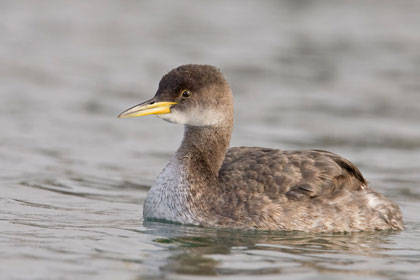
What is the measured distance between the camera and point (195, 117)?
12.3 meters

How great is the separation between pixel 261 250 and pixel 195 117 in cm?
222

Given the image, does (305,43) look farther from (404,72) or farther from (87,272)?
(87,272)

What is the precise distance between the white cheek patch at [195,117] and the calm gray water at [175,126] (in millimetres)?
1363

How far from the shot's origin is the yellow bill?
12.0m

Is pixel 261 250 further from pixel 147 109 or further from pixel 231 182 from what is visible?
pixel 147 109

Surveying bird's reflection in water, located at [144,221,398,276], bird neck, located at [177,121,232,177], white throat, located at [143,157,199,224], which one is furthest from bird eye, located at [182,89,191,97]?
bird's reflection in water, located at [144,221,398,276]

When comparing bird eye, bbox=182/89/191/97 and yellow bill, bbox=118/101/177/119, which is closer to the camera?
yellow bill, bbox=118/101/177/119

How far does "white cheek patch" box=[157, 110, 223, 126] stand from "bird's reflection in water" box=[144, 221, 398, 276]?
4.29 ft

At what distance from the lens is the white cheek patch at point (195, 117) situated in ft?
40.1

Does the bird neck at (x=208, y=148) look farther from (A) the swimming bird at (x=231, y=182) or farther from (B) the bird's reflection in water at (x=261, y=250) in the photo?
(B) the bird's reflection in water at (x=261, y=250)

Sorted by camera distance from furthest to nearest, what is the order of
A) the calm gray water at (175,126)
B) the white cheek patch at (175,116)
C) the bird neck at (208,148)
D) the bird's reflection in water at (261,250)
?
the bird neck at (208,148)
the white cheek patch at (175,116)
the calm gray water at (175,126)
the bird's reflection in water at (261,250)

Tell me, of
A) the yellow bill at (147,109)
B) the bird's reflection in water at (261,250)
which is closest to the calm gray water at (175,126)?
the bird's reflection in water at (261,250)

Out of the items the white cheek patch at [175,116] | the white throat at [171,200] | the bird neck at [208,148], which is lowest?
the white throat at [171,200]

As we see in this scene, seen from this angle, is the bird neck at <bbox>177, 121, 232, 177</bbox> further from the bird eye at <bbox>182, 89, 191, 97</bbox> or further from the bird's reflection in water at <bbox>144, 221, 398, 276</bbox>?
the bird's reflection in water at <bbox>144, 221, 398, 276</bbox>
